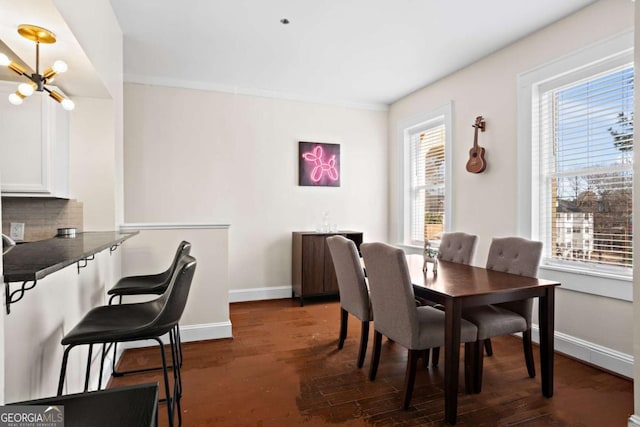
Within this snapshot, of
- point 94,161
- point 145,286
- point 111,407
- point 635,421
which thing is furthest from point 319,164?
point 111,407

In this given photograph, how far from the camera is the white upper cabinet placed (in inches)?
93.1

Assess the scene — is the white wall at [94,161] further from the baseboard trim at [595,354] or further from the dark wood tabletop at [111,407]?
the baseboard trim at [595,354]

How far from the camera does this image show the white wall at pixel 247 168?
4.09 m

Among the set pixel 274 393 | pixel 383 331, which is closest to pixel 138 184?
pixel 274 393

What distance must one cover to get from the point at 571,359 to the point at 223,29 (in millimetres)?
3941

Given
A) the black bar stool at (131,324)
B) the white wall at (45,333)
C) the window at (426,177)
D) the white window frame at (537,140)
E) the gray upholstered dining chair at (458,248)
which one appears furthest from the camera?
the window at (426,177)

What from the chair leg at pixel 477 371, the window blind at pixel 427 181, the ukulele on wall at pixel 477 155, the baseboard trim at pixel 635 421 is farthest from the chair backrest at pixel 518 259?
the window blind at pixel 427 181

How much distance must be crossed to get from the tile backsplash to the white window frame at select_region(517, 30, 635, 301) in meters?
3.76

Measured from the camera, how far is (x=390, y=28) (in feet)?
9.89

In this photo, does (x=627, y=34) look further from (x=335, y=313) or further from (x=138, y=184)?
(x=138, y=184)

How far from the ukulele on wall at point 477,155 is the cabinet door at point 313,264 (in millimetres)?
1907

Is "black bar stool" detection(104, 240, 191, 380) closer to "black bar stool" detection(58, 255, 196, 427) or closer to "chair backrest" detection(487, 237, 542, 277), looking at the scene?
"black bar stool" detection(58, 255, 196, 427)

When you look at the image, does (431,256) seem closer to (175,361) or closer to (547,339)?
(547,339)

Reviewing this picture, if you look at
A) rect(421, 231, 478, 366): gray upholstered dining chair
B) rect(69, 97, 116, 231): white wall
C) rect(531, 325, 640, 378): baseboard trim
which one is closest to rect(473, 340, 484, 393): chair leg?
rect(421, 231, 478, 366): gray upholstered dining chair
